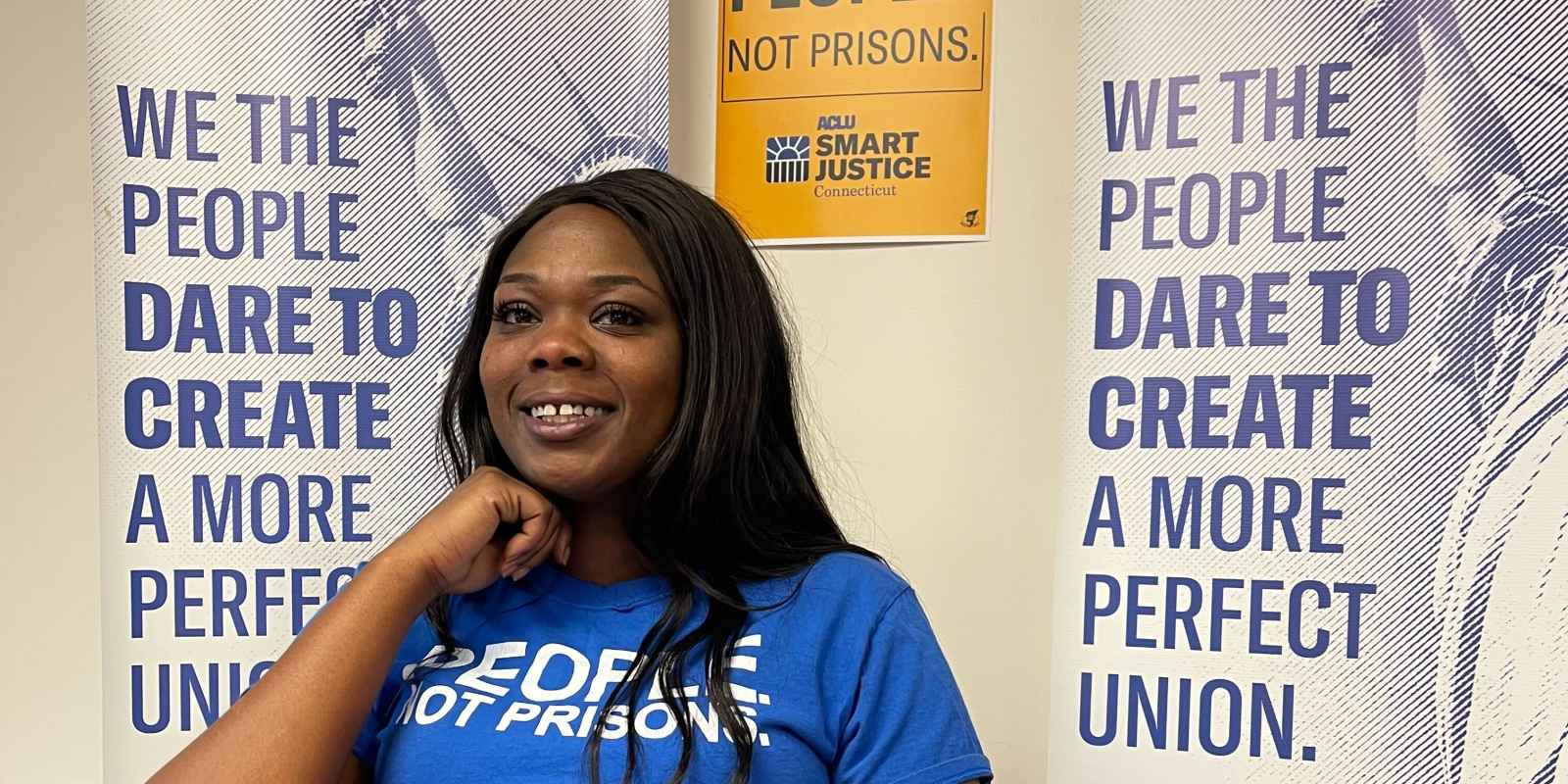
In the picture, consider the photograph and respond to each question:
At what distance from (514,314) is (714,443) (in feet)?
0.88

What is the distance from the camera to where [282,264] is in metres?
1.90

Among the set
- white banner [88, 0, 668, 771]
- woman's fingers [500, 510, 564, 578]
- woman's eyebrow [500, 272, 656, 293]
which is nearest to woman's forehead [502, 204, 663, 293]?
woman's eyebrow [500, 272, 656, 293]

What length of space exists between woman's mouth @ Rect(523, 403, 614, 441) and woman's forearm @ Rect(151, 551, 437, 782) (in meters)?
0.19

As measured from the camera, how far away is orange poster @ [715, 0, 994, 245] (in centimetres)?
202

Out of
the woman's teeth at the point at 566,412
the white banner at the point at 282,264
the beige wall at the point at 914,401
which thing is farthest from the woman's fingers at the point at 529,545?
the beige wall at the point at 914,401

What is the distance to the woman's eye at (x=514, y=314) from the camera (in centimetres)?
138

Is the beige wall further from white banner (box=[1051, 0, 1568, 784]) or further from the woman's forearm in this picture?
the woman's forearm

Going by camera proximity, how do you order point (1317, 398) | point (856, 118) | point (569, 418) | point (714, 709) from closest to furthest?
1. point (714, 709)
2. point (569, 418)
3. point (1317, 398)
4. point (856, 118)

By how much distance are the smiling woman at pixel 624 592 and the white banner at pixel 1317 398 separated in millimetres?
667

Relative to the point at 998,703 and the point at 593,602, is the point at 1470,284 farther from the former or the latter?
the point at 593,602

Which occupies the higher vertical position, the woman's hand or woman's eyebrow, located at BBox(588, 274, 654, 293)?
woman's eyebrow, located at BBox(588, 274, 654, 293)

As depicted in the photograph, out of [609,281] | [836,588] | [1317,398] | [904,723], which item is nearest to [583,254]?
[609,281]

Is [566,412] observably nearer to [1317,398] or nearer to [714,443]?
[714,443]

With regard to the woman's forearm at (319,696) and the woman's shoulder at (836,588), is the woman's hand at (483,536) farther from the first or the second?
the woman's shoulder at (836,588)
